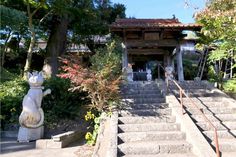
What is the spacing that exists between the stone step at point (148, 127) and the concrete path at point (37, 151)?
1.01 metres

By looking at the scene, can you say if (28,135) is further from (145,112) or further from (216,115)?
(216,115)

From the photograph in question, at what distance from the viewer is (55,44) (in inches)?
647

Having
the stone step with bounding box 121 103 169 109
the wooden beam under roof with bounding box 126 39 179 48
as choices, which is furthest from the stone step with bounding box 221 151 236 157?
the wooden beam under roof with bounding box 126 39 179 48

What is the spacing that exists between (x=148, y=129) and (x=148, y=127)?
55mm

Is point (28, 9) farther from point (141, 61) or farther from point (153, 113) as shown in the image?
point (153, 113)

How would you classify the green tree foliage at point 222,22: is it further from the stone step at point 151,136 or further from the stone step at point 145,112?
the stone step at point 151,136

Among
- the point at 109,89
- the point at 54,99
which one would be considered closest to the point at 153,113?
the point at 109,89

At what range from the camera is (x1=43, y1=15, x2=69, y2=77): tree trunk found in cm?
1585

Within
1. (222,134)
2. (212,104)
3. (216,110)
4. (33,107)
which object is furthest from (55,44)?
(222,134)

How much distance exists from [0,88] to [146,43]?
25.9ft

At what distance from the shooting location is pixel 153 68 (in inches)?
806

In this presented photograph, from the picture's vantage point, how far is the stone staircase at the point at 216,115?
650cm

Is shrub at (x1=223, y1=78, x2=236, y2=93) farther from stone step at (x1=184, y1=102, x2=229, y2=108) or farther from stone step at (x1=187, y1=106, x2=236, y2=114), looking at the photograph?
stone step at (x1=187, y1=106, x2=236, y2=114)

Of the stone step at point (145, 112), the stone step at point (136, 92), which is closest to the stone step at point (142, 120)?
the stone step at point (145, 112)
